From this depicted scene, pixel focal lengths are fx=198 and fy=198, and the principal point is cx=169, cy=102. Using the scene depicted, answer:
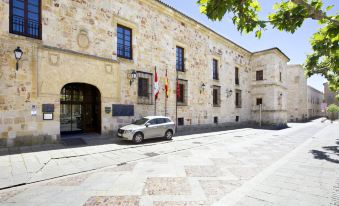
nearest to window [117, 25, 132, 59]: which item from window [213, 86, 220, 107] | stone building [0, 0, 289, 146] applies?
stone building [0, 0, 289, 146]

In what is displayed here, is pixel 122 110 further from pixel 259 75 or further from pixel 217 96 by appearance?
pixel 259 75

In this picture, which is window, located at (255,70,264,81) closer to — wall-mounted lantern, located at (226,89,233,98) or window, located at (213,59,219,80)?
wall-mounted lantern, located at (226,89,233,98)

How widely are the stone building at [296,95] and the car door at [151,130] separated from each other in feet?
114

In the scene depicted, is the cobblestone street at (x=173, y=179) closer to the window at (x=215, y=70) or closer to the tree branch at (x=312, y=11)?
the tree branch at (x=312, y=11)

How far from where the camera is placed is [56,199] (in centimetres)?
412

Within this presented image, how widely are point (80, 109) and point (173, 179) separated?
9977mm

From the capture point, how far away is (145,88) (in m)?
14.1

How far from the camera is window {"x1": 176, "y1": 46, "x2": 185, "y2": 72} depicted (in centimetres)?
1684

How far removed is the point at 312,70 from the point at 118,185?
16684 mm

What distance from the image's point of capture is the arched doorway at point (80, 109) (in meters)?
12.2

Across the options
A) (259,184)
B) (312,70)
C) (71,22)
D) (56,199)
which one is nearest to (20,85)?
(71,22)

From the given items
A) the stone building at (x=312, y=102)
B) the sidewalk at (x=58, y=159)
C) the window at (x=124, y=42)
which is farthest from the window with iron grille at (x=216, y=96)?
the stone building at (x=312, y=102)

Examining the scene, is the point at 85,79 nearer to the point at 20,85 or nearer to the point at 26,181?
the point at 20,85

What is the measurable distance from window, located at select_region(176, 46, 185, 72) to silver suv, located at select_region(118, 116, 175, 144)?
254 inches
